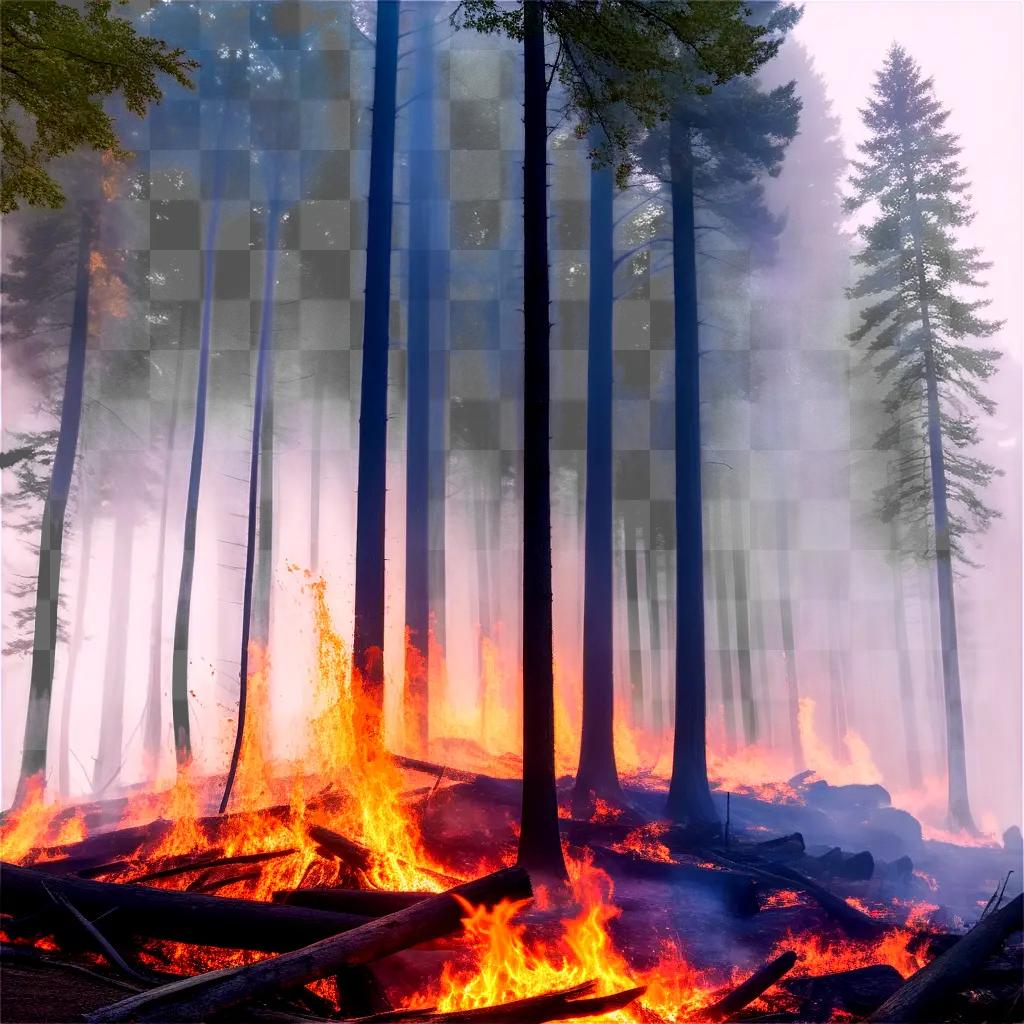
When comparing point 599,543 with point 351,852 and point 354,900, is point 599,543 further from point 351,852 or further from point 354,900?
point 354,900

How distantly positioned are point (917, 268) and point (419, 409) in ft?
45.2

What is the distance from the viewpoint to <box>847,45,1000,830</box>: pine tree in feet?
65.2

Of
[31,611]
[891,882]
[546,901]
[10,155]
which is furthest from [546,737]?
[31,611]

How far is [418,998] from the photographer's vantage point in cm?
620

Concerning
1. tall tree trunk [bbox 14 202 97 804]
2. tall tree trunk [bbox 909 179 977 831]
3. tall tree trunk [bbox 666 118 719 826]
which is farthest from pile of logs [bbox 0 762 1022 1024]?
tall tree trunk [bbox 909 179 977 831]

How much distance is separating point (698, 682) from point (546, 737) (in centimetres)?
637

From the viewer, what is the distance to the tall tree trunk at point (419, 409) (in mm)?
16828

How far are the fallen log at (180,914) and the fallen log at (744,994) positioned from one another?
2755mm

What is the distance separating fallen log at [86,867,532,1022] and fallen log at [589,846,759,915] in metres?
3.66

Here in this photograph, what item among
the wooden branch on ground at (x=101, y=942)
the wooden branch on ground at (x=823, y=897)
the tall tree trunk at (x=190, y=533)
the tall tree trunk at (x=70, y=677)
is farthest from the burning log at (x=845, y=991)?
the tall tree trunk at (x=70, y=677)

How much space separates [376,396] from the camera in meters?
13.6

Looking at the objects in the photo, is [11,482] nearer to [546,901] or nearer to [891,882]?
[546,901]

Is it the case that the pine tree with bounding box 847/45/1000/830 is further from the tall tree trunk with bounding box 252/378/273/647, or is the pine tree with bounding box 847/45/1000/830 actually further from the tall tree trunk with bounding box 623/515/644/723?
the tall tree trunk with bounding box 252/378/273/647

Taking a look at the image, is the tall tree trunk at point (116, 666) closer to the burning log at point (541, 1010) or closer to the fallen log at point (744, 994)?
the burning log at point (541, 1010)
